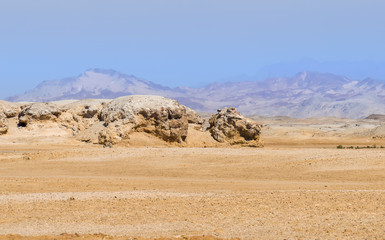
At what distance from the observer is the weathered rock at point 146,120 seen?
1086 inches

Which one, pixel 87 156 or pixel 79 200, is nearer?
pixel 79 200

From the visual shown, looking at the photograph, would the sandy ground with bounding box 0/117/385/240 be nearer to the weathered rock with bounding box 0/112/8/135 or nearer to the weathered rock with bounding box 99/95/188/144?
the weathered rock with bounding box 99/95/188/144

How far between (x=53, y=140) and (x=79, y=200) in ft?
56.2

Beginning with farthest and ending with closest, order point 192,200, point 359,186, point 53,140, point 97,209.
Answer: point 53,140 → point 359,186 → point 192,200 → point 97,209

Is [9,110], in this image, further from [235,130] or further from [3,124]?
[235,130]

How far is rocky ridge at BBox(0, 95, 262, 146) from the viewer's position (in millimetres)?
28031

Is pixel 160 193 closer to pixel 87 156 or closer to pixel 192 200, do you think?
pixel 192 200

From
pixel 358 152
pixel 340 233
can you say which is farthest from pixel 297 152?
pixel 340 233

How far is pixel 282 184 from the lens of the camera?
16.6 meters

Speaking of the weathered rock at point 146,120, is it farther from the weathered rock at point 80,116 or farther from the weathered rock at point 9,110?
the weathered rock at point 9,110

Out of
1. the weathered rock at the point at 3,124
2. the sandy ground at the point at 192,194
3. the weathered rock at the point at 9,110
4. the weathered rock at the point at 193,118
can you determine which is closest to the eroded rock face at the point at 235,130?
the weathered rock at the point at 193,118

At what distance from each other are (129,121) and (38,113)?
663 cm

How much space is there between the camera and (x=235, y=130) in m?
Result: 30.8

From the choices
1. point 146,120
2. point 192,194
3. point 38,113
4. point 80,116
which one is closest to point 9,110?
point 38,113
